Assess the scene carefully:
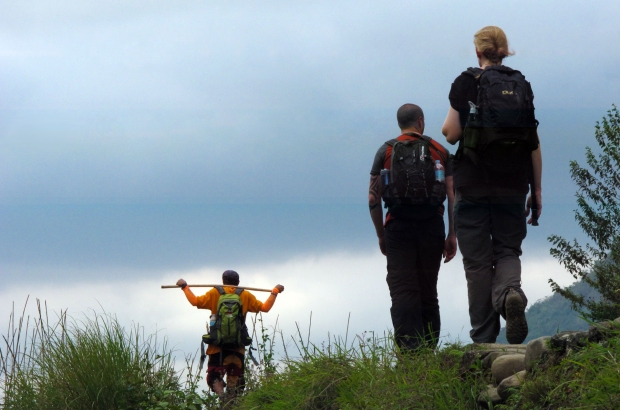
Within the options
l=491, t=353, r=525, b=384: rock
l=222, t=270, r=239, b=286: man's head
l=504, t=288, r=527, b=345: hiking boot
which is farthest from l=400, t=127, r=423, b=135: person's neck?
l=222, t=270, r=239, b=286: man's head

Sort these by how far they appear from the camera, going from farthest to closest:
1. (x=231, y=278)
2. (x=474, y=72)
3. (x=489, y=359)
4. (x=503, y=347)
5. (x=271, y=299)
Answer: (x=231, y=278) < (x=271, y=299) < (x=474, y=72) < (x=503, y=347) < (x=489, y=359)

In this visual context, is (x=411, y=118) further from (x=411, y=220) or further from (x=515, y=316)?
(x=515, y=316)

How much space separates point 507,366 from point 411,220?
1813 millimetres

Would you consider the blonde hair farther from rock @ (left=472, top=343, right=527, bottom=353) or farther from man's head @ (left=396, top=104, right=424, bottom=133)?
rock @ (left=472, top=343, right=527, bottom=353)

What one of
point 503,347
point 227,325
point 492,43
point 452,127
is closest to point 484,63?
point 492,43

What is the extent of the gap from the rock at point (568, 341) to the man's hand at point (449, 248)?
2.13m

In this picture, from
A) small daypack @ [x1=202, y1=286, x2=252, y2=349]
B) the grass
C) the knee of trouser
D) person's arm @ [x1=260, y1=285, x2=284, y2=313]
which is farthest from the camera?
person's arm @ [x1=260, y1=285, x2=284, y2=313]

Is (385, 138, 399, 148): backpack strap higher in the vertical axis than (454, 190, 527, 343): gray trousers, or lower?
higher

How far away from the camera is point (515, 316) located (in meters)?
5.88

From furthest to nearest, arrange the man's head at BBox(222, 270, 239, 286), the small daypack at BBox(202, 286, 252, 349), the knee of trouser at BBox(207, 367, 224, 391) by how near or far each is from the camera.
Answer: the man's head at BBox(222, 270, 239, 286) < the knee of trouser at BBox(207, 367, 224, 391) < the small daypack at BBox(202, 286, 252, 349)

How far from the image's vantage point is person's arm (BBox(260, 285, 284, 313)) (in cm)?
941

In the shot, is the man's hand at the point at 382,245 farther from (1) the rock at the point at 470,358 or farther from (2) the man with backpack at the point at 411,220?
(1) the rock at the point at 470,358

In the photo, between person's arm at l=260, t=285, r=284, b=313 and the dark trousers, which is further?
person's arm at l=260, t=285, r=284, b=313

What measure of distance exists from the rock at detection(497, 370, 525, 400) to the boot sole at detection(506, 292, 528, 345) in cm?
100
